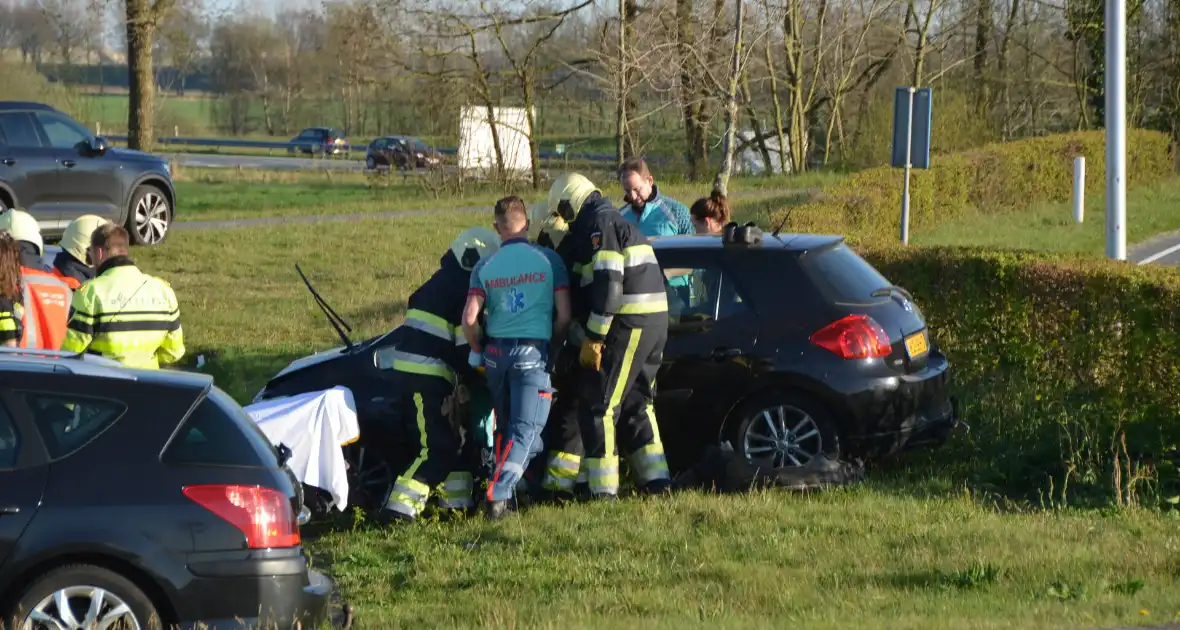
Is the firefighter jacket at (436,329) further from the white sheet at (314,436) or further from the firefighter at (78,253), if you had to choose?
the firefighter at (78,253)

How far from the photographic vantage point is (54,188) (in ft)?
59.6

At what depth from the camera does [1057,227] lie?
86.1 ft

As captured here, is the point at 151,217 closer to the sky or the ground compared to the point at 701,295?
closer to the sky

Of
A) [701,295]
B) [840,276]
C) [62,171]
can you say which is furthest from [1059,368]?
[62,171]

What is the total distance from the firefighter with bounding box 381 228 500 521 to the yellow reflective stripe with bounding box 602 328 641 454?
0.80 m

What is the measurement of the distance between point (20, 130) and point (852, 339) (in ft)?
43.3

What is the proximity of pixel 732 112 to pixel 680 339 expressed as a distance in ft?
24.5

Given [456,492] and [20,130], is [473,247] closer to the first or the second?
[456,492]

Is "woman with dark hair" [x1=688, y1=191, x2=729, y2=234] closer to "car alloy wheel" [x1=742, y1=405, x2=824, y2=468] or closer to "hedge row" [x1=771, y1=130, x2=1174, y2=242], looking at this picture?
"car alloy wheel" [x1=742, y1=405, x2=824, y2=468]

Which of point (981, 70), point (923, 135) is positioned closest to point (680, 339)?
point (923, 135)

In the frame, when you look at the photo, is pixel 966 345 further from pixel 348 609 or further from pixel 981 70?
pixel 981 70

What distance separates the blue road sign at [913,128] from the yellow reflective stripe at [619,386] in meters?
10.5

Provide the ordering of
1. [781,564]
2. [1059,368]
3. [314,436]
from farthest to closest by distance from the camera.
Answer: [1059,368], [314,436], [781,564]

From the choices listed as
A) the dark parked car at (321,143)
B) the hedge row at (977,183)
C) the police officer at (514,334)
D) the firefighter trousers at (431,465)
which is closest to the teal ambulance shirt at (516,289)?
the police officer at (514,334)
